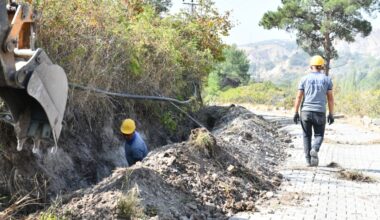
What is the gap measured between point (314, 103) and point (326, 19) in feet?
101

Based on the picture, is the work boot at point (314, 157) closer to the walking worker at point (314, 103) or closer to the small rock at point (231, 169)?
the walking worker at point (314, 103)

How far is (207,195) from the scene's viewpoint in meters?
6.98

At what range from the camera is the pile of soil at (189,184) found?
5832mm

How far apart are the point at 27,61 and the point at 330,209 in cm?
458

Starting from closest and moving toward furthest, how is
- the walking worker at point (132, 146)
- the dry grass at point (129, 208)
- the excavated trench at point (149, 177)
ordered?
1. the dry grass at point (129, 208)
2. the excavated trench at point (149, 177)
3. the walking worker at point (132, 146)

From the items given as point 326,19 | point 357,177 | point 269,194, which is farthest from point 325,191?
point 326,19

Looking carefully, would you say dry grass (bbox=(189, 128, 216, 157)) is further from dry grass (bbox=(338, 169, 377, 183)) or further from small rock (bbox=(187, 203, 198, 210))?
dry grass (bbox=(338, 169, 377, 183))

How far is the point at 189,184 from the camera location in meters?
7.09

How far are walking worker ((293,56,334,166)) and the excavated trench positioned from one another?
730 millimetres

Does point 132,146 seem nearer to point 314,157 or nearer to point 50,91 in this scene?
point 314,157

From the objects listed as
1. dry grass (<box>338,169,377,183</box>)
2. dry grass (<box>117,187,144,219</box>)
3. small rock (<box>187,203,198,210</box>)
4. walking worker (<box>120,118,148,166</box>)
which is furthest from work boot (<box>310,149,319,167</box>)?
dry grass (<box>117,187,144,219</box>)

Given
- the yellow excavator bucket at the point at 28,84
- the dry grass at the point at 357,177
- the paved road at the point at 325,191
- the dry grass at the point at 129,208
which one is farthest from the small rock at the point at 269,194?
the yellow excavator bucket at the point at 28,84

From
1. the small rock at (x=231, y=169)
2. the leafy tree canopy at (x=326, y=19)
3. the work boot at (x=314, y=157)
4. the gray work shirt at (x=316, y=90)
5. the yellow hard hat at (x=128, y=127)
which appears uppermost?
the leafy tree canopy at (x=326, y=19)

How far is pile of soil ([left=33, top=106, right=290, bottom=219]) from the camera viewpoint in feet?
19.1
